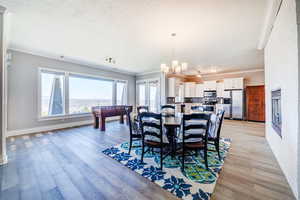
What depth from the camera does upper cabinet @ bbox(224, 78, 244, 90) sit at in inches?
250

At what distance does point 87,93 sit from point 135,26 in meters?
4.18

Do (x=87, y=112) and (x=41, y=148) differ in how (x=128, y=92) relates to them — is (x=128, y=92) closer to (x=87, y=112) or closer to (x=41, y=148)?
(x=87, y=112)

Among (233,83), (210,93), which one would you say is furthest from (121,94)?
(233,83)

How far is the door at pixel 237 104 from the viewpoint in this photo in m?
6.35

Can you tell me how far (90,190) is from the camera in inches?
62.1

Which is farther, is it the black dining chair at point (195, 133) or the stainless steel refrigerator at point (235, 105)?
the stainless steel refrigerator at point (235, 105)

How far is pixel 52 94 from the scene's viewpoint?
4.61 m

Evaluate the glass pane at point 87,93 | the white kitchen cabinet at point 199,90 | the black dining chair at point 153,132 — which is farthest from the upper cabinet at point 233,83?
the glass pane at point 87,93

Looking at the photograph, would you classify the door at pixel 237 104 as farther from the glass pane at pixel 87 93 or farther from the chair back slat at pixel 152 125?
the glass pane at pixel 87 93

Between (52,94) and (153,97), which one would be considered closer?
(52,94)

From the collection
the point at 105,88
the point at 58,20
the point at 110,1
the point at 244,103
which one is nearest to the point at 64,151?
the point at 58,20

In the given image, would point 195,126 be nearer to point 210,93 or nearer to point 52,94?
point 52,94

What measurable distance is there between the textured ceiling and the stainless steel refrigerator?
114 inches

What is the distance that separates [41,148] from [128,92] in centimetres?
490
